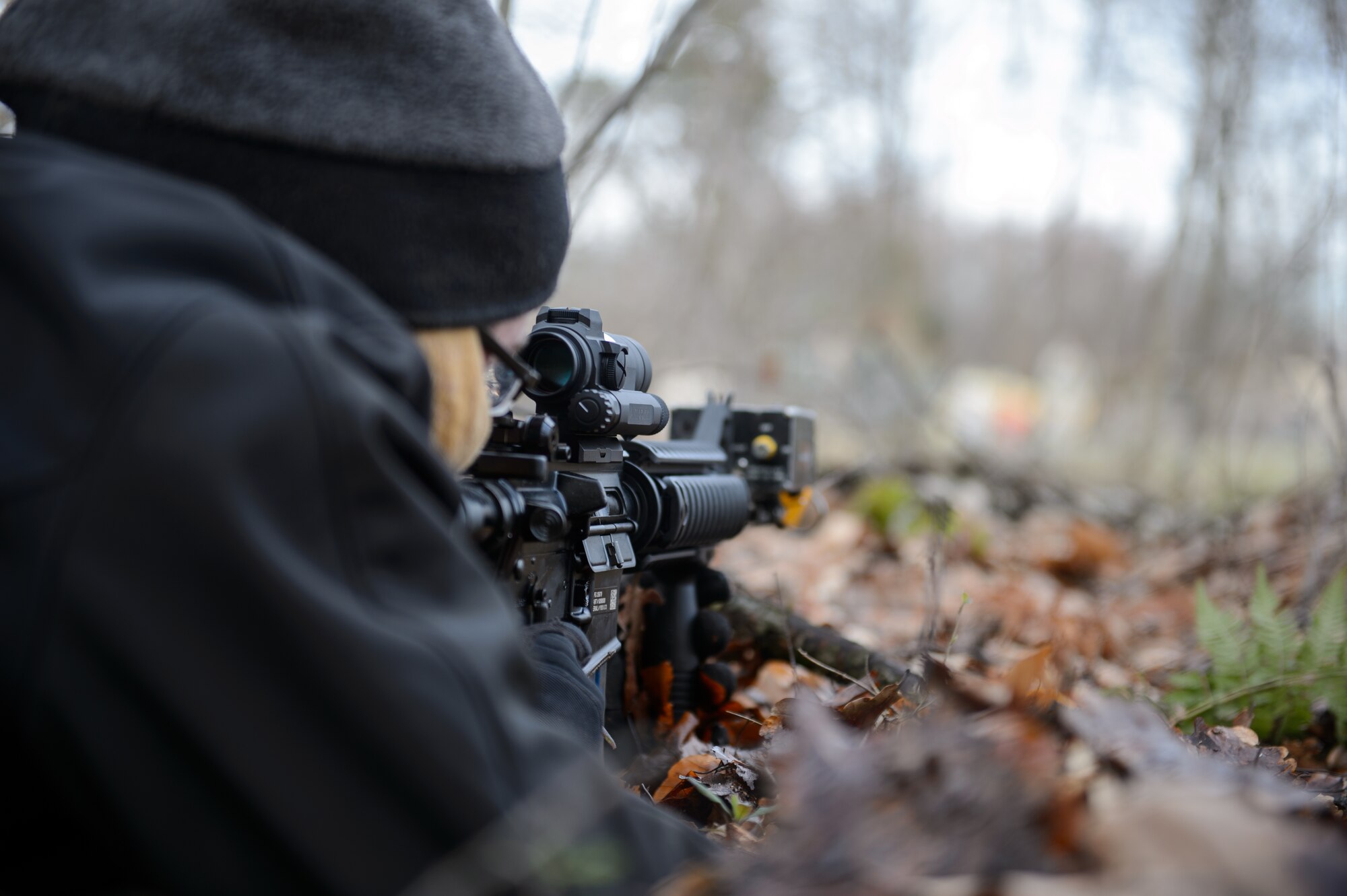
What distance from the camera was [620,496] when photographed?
2.35 m

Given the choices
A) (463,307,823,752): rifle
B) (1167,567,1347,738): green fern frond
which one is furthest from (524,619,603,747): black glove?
(1167,567,1347,738): green fern frond

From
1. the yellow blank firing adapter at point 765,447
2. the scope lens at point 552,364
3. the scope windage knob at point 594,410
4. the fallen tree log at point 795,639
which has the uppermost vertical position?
the scope lens at point 552,364

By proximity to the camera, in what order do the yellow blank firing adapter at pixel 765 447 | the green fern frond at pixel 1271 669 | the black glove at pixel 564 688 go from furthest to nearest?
the yellow blank firing adapter at pixel 765 447
the green fern frond at pixel 1271 669
the black glove at pixel 564 688

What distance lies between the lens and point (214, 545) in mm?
926

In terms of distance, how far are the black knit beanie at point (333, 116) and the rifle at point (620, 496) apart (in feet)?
1.61

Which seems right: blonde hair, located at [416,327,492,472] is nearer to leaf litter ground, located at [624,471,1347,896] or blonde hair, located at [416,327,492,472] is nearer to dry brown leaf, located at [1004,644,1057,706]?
leaf litter ground, located at [624,471,1347,896]

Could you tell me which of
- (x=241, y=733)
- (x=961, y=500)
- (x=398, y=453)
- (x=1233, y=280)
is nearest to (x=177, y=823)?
(x=241, y=733)

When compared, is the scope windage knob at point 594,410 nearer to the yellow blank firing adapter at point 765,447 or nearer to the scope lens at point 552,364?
the scope lens at point 552,364

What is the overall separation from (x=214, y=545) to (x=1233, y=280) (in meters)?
9.68

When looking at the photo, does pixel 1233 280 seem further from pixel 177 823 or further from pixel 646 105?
pixel 177 823

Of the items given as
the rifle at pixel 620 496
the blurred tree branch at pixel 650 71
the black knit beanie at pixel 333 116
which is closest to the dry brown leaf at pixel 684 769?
the rifle at pixel 620 496

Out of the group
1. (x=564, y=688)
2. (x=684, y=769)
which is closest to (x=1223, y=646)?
(x=684, y=769)

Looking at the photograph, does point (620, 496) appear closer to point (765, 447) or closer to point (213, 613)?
point (765, 447)

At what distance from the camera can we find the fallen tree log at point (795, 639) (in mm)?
2789
